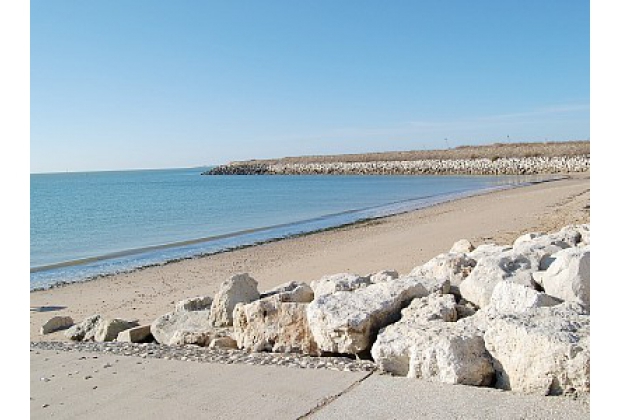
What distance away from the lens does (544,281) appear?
202 inches

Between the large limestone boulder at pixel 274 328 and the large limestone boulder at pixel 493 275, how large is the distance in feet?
5.22

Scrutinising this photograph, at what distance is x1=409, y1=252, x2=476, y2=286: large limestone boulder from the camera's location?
20.5 feet

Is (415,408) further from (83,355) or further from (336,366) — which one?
(83,355)

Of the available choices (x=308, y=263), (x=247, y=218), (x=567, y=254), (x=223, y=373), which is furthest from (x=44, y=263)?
(x=567, y=254)

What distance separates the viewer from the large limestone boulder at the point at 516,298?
181 inches

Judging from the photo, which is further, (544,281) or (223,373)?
(544,281)

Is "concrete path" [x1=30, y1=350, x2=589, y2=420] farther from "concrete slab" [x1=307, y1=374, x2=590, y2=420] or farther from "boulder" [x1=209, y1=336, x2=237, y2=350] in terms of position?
"boulder" [x1=209, y1=336, x2=237, y2=350]

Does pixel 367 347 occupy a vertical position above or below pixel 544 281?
below

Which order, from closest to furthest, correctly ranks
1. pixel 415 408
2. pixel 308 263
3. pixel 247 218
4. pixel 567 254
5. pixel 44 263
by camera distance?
pixel 415 408 → pixel 567 254 → pixel 308 263 → pixel 44 263 → pixel 247 218

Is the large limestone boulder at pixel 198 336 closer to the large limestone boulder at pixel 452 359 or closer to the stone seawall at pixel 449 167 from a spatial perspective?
the large limestone boulder at pixel 452 359

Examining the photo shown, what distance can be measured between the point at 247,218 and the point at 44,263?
11896mm

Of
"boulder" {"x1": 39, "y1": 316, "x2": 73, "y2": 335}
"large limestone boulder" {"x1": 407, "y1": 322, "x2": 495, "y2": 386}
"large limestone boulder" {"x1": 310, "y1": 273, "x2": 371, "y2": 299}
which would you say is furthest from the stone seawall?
"large limestone boulder" {"x1": 407, "y1": 322, "x2": 495, "y2": 386}

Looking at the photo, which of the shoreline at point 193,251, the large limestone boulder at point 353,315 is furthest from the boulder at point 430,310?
the shoreline at point 193,251

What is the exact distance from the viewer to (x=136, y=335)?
246 inches
